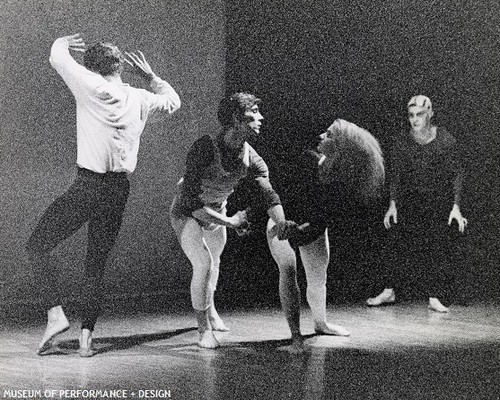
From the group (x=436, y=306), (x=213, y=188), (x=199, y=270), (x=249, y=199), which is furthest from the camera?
(x=436, y=306)

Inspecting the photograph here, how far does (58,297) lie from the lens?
3008 millimetres

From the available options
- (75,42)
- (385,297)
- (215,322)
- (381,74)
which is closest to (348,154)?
(381,74)

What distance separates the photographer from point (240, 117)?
3.21 metres

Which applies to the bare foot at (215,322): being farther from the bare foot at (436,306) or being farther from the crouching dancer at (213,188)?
the bare foot at (436,306)

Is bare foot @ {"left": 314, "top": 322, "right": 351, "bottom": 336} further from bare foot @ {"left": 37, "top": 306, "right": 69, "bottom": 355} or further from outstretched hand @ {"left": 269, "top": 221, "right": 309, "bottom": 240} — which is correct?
bare foot @ {"left": 37, "top": 306, "right": 69, "bottom": 355}

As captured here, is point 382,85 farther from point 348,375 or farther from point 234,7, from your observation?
point 348,375

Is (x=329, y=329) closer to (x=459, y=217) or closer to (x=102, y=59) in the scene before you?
(x=459, y=217)

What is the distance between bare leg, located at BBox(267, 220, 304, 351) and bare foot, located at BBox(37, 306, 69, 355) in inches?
33.6

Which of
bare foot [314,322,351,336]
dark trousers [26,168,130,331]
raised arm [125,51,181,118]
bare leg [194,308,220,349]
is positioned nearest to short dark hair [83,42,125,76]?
raised arm [125,51,181,118]

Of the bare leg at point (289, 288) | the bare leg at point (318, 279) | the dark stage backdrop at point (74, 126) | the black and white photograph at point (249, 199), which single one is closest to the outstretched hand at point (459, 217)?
the black and white photograph at point (249, 199)

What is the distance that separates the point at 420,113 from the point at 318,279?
0.94 m

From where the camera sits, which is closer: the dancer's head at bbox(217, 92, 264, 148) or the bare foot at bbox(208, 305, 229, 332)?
the dancer's head at bbox(217, 92, 264, 148)

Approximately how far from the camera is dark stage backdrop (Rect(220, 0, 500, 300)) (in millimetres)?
3537

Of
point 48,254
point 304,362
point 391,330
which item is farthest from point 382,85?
point 48,254
